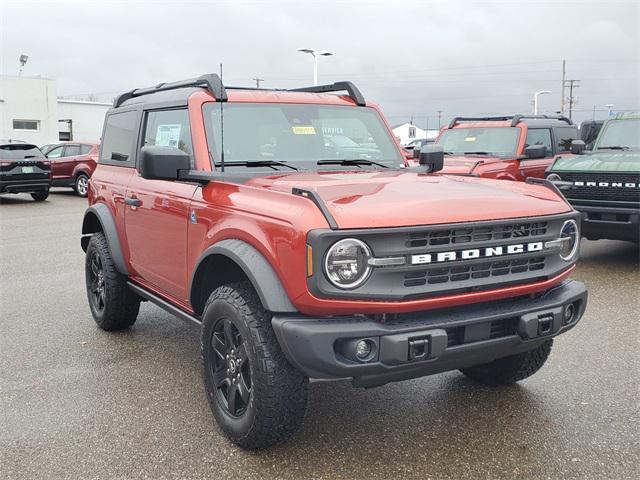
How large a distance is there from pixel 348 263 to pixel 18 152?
16.8 meters

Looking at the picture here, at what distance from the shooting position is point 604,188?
307 inches

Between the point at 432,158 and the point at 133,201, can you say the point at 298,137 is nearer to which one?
the point at 432,158

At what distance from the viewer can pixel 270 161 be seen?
13.3ft

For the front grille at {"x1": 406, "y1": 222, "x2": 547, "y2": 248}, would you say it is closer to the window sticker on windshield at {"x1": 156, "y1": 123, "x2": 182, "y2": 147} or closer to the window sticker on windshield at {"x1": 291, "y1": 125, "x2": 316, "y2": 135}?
the window sticker on windshield at {"x1": 291, "y1": 125, "x2": 316, "y2": 135}

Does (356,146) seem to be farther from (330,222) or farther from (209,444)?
(209,444)

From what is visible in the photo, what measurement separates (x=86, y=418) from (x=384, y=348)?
79.8 inches

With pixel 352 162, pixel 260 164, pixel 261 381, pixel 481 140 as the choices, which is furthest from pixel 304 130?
pixel 481 140

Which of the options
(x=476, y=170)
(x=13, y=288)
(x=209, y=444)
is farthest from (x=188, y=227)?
(x=476, y=170)

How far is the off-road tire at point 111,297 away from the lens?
510 centimetres

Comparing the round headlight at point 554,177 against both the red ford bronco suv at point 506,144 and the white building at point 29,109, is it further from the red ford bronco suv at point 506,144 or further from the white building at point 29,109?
the white building at point 29,109

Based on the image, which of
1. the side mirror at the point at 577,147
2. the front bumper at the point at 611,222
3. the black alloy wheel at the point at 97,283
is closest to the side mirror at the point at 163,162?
the black alloy wheel at the point at 97,283

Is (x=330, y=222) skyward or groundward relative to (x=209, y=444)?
skyward

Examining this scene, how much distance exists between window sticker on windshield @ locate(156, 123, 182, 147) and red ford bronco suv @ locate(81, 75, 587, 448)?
25 mm

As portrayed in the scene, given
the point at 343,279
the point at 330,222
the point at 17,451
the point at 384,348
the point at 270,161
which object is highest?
the point at 270,161
